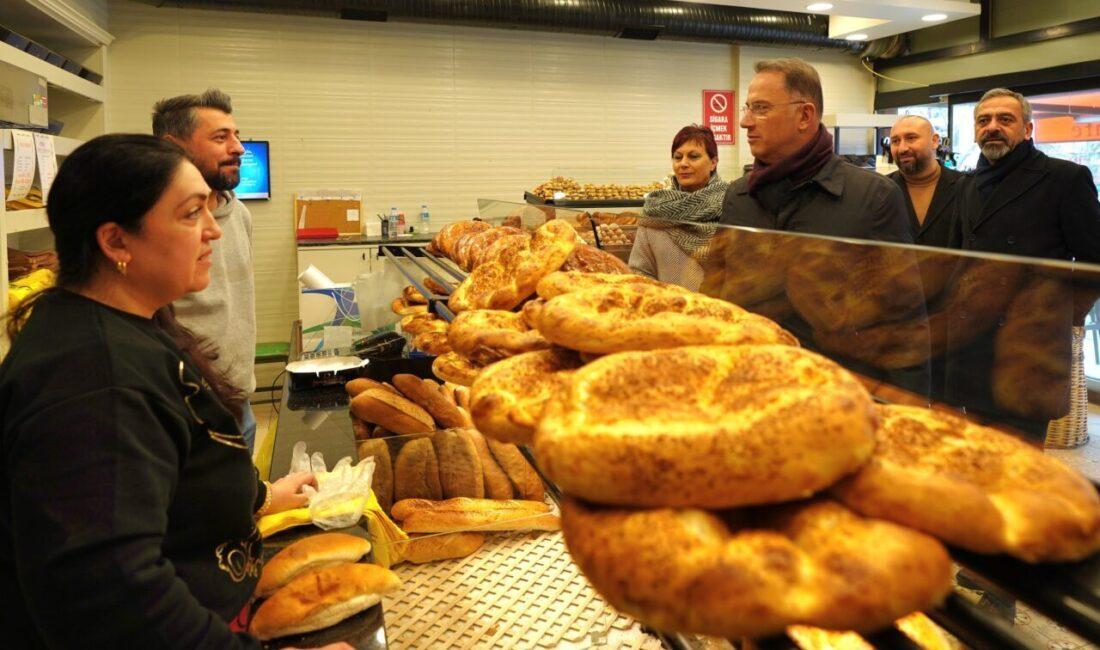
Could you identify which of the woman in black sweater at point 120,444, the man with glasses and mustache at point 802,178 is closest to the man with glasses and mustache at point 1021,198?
the man with glasses and mustache at point 802,178

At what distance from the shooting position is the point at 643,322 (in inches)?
30.7

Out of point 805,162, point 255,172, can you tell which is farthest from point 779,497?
point 255,172

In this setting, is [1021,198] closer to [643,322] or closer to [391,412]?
[391,412]

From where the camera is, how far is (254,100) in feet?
23.6

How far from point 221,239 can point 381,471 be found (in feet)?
5.43

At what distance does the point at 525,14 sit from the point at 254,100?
2697 millimetres

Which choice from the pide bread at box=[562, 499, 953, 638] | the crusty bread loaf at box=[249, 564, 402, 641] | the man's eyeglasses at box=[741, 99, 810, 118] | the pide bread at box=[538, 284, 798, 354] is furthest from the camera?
the man's eyeglasses at box=[741, 99, 810, 118]

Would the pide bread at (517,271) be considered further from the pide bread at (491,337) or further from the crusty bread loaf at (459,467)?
the crusty bread loaf at (459,467)

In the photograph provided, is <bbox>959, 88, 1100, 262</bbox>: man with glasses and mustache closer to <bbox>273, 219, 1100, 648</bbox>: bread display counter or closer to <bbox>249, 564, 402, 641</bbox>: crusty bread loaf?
<bbox>273, 219, 1100, 648</bbox>: bread display counter

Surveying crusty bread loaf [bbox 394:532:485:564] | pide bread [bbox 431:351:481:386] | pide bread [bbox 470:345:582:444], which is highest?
pide bread [bbox 470:345:582:444]

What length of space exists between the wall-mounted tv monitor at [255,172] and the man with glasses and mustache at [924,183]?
18.2 ft

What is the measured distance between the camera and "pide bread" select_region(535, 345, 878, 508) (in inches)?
20.7

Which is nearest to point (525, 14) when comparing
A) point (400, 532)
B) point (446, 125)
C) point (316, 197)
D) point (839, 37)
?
point (446, 125)

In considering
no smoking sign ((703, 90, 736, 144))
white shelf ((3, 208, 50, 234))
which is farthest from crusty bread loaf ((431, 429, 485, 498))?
no smoking sign ((703, 90, 736, 144))
